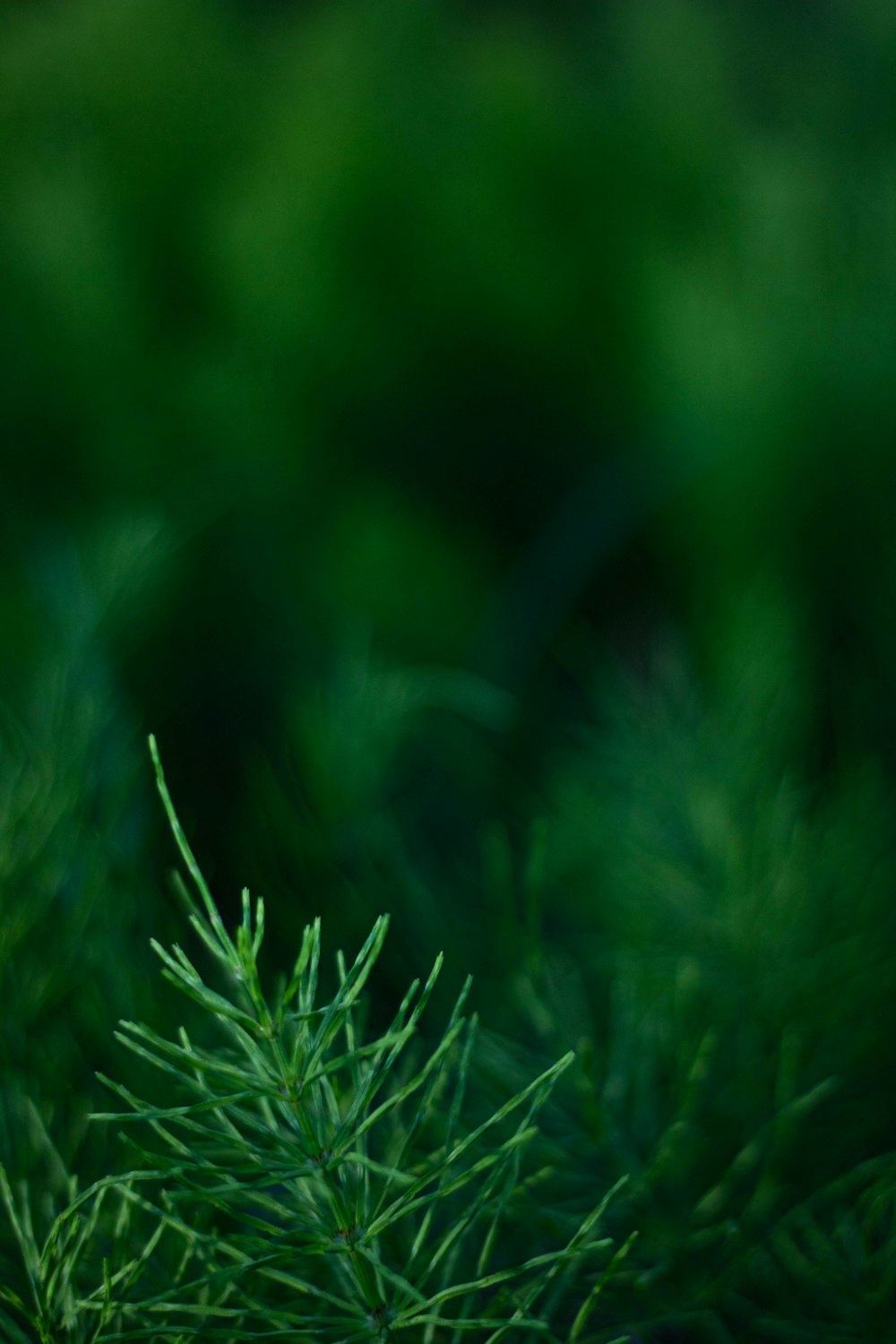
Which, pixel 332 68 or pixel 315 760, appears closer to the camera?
pixel 315 760

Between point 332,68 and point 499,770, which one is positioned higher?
point 332,68

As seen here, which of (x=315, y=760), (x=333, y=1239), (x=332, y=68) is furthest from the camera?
(x=332, y=68)

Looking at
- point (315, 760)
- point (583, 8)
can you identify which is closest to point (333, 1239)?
point (315, 760)

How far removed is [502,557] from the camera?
10.0 inches

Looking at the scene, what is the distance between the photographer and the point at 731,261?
0.26 metres

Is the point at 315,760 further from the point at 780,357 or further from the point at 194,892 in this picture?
the point at 780,357

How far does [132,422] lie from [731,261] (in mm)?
135

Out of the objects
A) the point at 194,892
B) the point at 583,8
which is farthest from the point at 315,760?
the point at 583,8

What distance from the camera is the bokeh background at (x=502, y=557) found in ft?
0.46

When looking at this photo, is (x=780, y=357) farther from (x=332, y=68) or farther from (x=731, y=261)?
(x=332, y=68)

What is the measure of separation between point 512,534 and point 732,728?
3.6 inches

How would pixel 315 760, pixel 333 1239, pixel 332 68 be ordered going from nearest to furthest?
pixel 333 1239
pixel 315 760
pixel 332 68

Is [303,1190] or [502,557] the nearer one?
[303,1190]

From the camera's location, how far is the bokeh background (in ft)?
0.46
